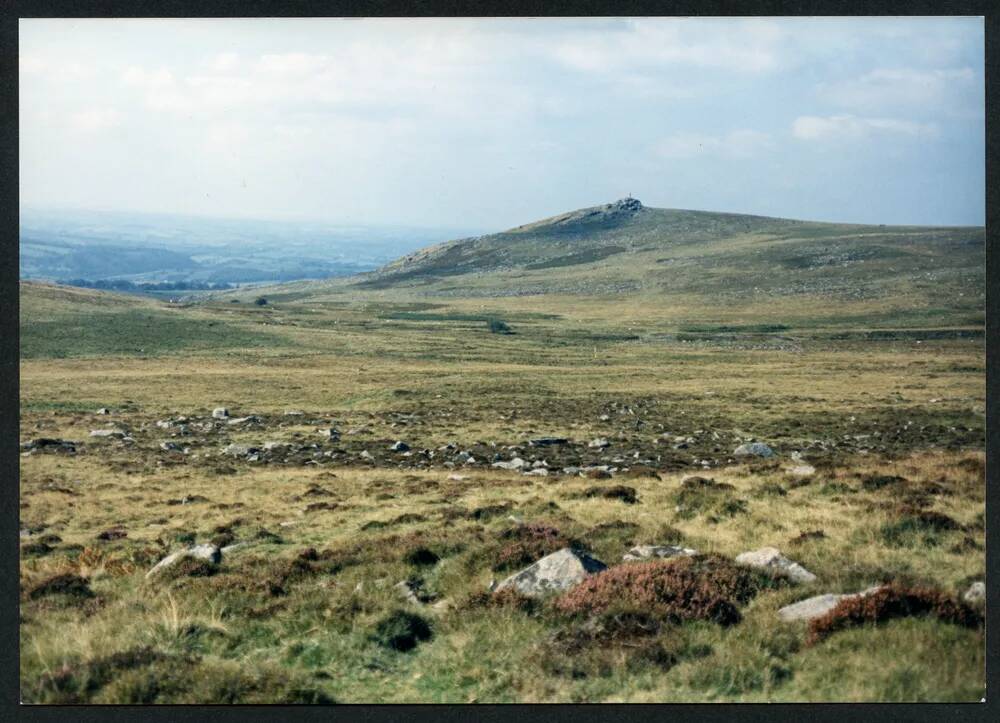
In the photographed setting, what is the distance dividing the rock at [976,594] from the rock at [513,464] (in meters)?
16.4

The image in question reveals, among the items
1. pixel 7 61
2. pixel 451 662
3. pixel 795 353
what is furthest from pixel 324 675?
pixel 795 353

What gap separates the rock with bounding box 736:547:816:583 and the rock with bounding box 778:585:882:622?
0.88 m

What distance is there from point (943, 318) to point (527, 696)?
95.2 metres

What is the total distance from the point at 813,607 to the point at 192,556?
35.6ft

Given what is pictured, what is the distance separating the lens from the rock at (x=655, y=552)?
12875 mm

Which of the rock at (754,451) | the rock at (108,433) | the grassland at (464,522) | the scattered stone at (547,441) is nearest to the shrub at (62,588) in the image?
the grassland at (464,522)

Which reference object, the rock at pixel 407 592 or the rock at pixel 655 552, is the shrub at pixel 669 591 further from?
the rock at pixel 407 592

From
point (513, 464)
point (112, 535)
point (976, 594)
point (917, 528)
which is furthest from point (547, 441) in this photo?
point (976, 594)

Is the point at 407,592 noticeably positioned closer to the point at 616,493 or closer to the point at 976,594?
the point at 616,493

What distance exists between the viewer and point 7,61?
38.4ft

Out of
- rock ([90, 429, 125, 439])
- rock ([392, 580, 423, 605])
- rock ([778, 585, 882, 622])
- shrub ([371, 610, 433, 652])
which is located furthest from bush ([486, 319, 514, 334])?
rock ([778, 585, 882, 622])

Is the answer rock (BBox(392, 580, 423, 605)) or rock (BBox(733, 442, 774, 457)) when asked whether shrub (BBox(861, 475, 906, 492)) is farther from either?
rock (BBox(392, 580, 423, 605))

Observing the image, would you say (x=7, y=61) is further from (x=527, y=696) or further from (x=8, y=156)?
(x=527, y=696)

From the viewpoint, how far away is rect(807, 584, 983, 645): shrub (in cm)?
972
